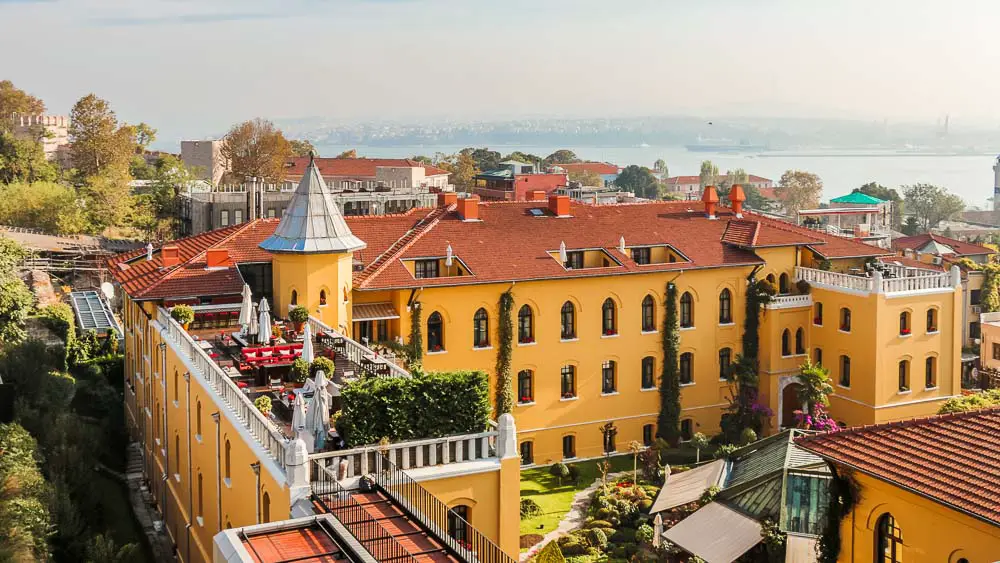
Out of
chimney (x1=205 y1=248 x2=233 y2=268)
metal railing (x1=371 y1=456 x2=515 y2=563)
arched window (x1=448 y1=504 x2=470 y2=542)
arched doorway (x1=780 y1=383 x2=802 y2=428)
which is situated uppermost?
chimney (x1=205 y1=248 x2=233 y2=268)

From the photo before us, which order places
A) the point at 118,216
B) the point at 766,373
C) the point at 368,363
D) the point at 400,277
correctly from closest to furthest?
the point at 368,363, the point at 400,277, the point at 766,373, the point at 118,216

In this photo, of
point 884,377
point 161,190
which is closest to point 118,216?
point 161,190

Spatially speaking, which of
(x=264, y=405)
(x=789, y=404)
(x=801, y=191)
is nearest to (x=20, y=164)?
(x=789, y=404)

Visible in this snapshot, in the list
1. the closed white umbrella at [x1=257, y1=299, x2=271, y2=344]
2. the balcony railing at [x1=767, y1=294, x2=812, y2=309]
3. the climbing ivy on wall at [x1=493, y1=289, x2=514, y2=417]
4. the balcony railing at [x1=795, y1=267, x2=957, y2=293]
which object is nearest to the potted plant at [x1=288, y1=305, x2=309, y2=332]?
the closed white umbrella at [x1=257, y1=299, x2=271, y2=344]

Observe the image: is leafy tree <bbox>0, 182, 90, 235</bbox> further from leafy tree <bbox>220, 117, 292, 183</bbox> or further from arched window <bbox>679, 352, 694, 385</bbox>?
arched window <bbox>679, 352, 694, 385</bbox>

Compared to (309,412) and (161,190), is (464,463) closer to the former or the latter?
(309,412)
